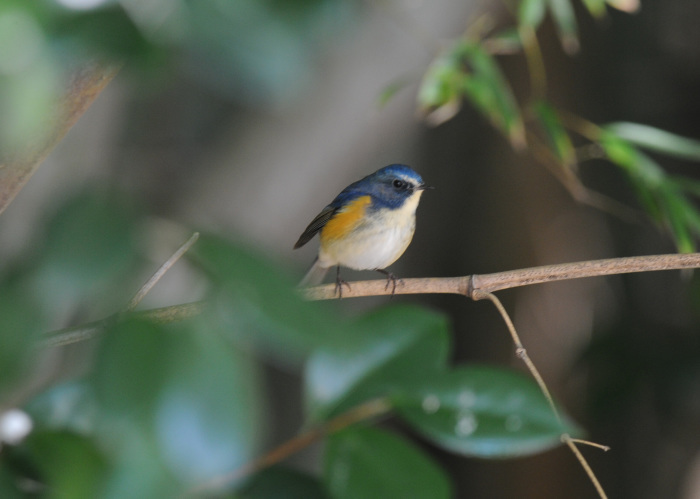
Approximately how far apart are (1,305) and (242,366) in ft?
0.31

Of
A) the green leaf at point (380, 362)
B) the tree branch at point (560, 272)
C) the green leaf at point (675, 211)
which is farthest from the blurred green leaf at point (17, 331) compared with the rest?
the green leaf at point (675, 211)

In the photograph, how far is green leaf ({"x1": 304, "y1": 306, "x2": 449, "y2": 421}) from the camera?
513mm

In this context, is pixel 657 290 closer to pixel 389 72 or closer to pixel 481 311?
pixel 481 311

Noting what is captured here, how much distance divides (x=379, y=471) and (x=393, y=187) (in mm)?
1795

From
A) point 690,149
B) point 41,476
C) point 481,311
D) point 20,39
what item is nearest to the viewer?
point 20,39

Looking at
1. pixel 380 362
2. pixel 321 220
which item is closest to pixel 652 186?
pixel 321 220

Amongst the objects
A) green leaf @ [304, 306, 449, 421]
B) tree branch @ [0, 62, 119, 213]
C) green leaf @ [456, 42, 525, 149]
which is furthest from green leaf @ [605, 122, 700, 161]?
tree branch @ [0, 62, 119, 213]

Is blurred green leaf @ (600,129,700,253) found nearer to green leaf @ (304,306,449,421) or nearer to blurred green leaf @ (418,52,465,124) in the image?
blurred green leaf @ (418,52,465,124)

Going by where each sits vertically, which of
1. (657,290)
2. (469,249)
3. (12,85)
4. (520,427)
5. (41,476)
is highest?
(12,85)

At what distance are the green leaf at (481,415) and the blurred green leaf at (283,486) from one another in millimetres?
87

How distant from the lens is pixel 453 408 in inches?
19.5

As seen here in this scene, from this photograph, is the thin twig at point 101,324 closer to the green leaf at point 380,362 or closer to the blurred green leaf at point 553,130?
the green leaf at point 380,362

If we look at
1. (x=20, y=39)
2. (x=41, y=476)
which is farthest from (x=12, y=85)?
(x=41, y=476)

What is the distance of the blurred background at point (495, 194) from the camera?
2699 millimetres
